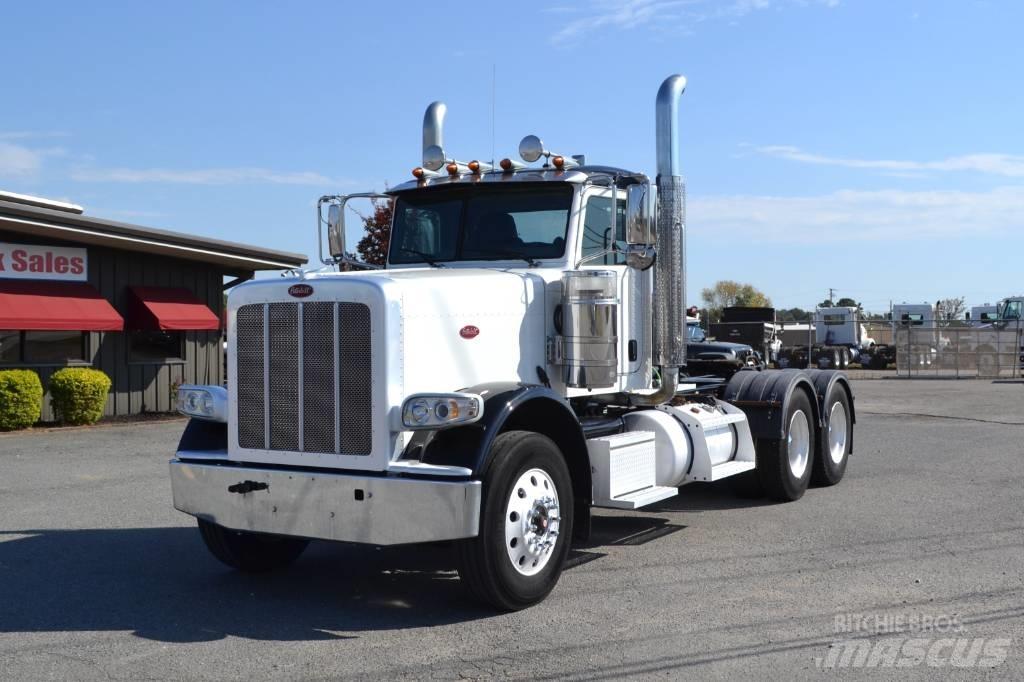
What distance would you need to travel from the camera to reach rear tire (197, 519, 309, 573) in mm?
6945

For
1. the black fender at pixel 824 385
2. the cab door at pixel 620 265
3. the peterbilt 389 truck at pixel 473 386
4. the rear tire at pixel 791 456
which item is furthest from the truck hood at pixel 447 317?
the black fender at pixel 824 385

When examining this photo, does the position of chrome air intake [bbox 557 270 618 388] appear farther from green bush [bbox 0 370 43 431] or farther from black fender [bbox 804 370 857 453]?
green bush [bbox 0 370 43 431]

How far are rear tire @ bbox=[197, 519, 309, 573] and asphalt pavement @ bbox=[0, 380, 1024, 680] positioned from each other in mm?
136

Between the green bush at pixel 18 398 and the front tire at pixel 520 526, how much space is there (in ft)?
43.5

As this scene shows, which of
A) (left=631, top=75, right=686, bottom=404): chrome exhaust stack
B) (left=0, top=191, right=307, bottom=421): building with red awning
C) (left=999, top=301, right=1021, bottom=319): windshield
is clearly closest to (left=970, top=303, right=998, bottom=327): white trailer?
(left=999, top=301, right=1021, bottom=319): windshield

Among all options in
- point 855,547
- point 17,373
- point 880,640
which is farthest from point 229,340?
point 17,373

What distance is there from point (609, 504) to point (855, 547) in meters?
2.00

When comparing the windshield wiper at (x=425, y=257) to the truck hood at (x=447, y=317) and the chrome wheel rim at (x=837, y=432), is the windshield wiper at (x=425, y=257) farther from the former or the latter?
the chrome wheel rim at (x=837, y=432)

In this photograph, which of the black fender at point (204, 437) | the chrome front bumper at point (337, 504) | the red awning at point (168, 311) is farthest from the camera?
the red awning at point (168, 311)

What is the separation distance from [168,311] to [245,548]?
46.4 feet

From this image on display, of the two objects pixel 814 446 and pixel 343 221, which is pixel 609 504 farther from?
pixel 814 446

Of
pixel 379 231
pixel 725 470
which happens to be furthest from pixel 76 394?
pixel 725 470

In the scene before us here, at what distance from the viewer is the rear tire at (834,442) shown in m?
10.6

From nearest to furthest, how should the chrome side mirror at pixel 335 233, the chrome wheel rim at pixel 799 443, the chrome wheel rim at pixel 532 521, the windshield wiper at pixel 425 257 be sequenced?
the chrome wheel rim at pixel 532 521 → the windshield wiper at pixel 425 257 → the chrome side mirror at pixel 335 233 → the chrome wheel rim at pixel 799 443
